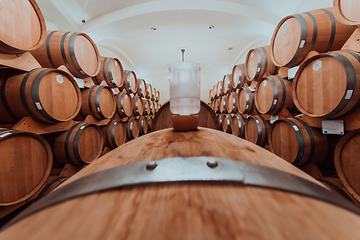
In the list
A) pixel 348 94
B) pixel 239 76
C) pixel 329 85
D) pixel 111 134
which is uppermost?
pixel 239 76

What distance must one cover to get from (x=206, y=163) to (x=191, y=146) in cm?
17

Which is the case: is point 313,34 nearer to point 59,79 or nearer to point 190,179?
point 190,179

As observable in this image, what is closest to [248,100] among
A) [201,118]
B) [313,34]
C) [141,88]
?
[201,118]

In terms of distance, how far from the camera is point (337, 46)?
6.46 feet

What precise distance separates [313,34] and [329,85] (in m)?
0.82

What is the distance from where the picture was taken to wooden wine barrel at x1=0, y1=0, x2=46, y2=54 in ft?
4.71

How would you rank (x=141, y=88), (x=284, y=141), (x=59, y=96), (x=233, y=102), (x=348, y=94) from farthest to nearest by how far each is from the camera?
1. (x=141, y=88)
2. (x=233, y=102)
3. (x=284, y=141)
4. (x=59, y=96)
5. (x=348, y=94)

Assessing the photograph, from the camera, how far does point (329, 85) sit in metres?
1.62

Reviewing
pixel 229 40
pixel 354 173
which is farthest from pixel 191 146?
pixel 229 40

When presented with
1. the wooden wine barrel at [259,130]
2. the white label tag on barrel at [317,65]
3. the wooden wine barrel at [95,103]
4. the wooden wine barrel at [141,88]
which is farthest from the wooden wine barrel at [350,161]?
the wooden wine barrel at [141,88]

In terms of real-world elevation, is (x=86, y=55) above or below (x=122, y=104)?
above

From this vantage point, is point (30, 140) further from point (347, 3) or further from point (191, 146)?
point (347, 3)

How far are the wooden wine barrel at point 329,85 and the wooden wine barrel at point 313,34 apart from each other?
1.09 ft

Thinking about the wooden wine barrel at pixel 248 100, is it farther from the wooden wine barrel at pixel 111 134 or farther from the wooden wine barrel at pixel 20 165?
the wooden wine barrel at pixel 20 165
